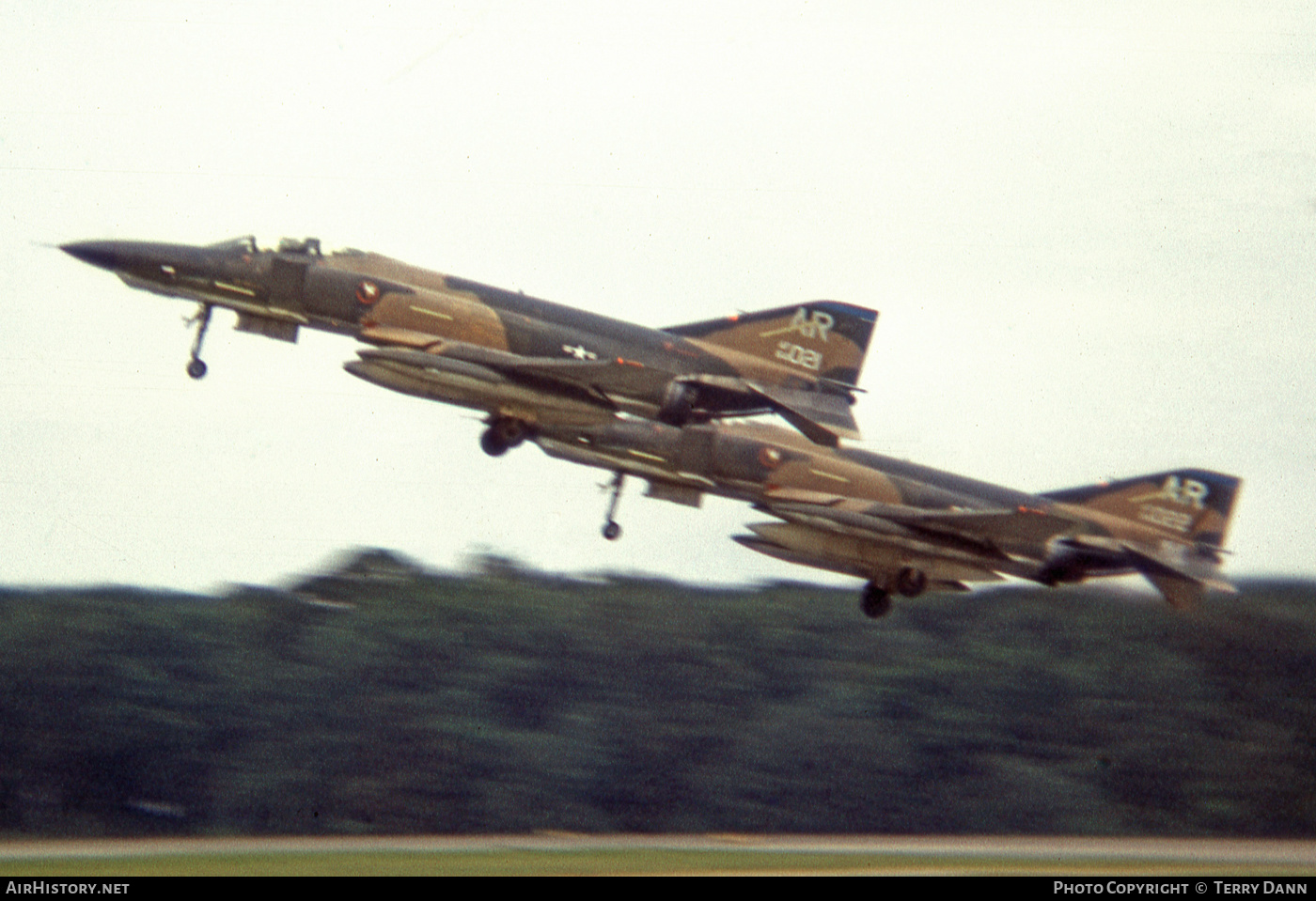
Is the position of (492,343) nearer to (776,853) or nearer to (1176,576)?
(776,853)

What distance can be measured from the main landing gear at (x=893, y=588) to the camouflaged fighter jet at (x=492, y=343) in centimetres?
355

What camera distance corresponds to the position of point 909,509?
91.5ft

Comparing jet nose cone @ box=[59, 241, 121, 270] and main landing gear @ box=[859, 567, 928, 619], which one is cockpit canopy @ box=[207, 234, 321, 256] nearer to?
jet nose cone @ box=[59, 241, 121, 270]

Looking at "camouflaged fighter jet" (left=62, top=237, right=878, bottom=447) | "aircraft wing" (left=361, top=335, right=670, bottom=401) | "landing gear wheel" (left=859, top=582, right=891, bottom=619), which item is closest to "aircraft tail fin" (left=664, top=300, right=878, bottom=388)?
"camouflaged fighter jet" (left=62, top=237, right=878, bottom=447)

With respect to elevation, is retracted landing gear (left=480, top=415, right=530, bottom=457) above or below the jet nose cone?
below

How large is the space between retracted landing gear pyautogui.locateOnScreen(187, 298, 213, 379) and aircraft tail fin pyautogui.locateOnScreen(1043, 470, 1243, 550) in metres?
14.3

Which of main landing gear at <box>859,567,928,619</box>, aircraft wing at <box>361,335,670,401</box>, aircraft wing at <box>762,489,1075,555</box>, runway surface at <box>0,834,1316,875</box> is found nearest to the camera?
aircraft wing at <box>361,335,670,401</box>

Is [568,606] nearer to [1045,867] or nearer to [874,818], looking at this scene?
[874,818]

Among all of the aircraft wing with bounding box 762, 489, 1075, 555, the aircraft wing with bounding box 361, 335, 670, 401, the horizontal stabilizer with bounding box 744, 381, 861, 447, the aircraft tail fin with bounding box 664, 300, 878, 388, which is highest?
the aircraft tail fin with bounding box 664, 300, 878, 388

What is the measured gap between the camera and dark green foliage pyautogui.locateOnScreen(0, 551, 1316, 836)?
184ft

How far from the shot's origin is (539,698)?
6212 cm

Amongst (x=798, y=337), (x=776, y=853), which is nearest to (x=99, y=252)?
(x=798, y=337)

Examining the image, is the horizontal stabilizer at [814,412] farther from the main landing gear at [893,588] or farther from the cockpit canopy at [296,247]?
the cockpit canopy at [296,247]

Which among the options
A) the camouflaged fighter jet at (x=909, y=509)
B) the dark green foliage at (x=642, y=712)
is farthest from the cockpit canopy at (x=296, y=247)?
the dark green foliage at (x=642, y=712)
